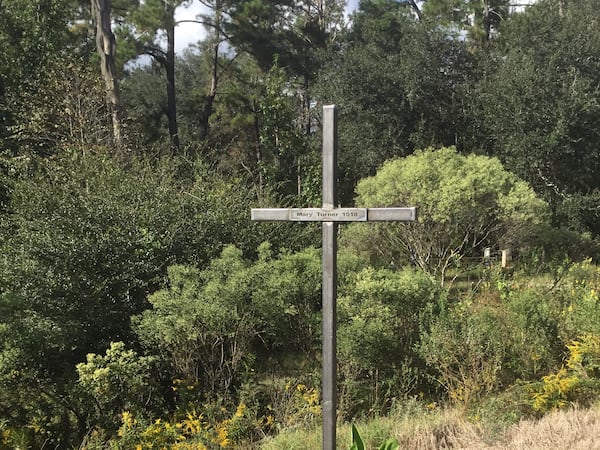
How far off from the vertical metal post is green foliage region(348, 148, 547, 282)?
6120 millimetres

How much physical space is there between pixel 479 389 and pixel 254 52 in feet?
50.9

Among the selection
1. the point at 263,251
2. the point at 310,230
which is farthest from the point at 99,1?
the point at 263,251

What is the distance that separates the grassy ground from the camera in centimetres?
364

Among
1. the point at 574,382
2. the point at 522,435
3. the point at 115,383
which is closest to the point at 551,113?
the point at 574,382

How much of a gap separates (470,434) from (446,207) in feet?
18.5

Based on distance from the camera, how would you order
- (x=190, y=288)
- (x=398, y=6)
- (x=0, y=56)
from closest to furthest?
(x=190, y=288)
(x=0, y=56)
(x=398, y=6)

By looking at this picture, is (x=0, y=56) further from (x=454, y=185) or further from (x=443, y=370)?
(x=443, y=370)

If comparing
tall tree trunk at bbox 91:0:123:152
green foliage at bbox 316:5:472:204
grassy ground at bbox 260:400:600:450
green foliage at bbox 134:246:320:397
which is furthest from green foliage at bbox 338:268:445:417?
green foliage at bbox 316:5:472:204

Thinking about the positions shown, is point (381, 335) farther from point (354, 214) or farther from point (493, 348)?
point (354, 214)

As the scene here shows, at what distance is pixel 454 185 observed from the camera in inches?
359

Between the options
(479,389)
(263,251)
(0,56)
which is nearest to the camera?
(479,389)

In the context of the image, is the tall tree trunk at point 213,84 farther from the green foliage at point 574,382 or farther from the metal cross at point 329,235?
the metal cross at point 329,235

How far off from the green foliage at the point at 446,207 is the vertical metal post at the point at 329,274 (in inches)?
241

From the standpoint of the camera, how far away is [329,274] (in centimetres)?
339
